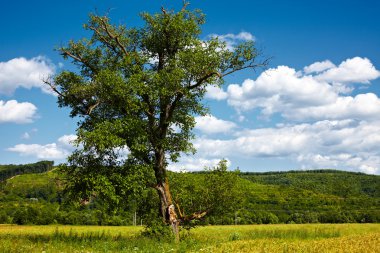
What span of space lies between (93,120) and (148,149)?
162 inches

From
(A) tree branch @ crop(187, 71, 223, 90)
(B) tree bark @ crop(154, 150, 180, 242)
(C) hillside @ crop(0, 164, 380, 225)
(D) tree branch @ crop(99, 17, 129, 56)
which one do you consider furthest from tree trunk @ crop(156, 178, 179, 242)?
(D) tree branch @ crop(99, 17, 129, 56)

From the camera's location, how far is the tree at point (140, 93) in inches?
1008

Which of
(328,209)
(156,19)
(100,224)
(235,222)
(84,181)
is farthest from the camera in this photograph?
(328,209)

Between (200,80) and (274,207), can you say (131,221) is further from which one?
→ (200,80)

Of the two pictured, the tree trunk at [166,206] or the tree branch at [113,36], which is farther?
the tree branch at [113,36]

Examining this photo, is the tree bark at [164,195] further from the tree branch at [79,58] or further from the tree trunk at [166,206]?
the tree branch at [79,58]

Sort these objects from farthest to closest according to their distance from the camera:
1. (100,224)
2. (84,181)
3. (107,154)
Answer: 1. (100,224)
2. (107,154)
3. (84,181)

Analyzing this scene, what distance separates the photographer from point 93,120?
28.0 metres

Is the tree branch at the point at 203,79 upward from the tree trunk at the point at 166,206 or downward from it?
upward

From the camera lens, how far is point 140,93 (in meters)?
26.0

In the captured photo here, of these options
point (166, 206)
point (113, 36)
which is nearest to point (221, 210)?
point (166, 206)

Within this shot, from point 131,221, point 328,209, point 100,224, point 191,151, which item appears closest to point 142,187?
point 191,151

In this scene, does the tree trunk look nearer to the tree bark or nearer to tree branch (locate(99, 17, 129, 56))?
the tree bark

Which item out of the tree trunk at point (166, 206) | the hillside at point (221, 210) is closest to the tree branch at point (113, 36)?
the tree trunk at point (166, 206)
